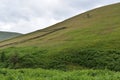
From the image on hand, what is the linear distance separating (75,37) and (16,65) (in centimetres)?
2469

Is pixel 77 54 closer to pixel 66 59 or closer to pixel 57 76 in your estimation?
pixel 66 59

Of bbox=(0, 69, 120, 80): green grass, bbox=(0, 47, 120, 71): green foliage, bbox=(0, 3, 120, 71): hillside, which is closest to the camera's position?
bbox=(0, 69, 120, 80): green grass

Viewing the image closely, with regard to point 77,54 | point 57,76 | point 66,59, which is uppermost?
point 77,54

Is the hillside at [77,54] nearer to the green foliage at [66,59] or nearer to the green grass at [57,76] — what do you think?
the green foliage at [66,59]

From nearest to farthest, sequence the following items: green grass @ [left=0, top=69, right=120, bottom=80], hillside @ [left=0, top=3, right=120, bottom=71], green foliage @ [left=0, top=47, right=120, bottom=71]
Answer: green grass @ [left=0, top=69, right=120, bottom=80] → green foliage @ [left=0, top=47, right=120, bottom=71] → hillside @ [left=0, top=3, right=120, bottom=71]

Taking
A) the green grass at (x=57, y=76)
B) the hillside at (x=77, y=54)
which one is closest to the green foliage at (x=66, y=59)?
the hillside at (x=77, y=54)

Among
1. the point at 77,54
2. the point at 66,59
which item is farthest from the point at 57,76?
the point at 77,54

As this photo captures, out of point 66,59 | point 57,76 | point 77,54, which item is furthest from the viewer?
point 77,54

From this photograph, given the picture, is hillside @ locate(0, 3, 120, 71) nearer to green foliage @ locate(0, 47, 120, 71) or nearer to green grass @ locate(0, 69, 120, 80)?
green foliage @ locate(0, 47, 120, 71)

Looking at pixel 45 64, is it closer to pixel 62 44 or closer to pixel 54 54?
pixel 54 54

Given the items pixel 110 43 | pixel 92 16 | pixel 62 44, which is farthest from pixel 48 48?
pixel 92 16

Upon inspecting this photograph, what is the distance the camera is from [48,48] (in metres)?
72.8

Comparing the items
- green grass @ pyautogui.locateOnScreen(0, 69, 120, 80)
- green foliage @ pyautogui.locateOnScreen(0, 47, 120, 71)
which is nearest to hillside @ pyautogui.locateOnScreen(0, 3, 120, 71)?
green foliage @ pyautogui.locateOnScreen(0, 47, 120, 71)

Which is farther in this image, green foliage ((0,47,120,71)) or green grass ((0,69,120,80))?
green foliage ((0,47,120,71))
